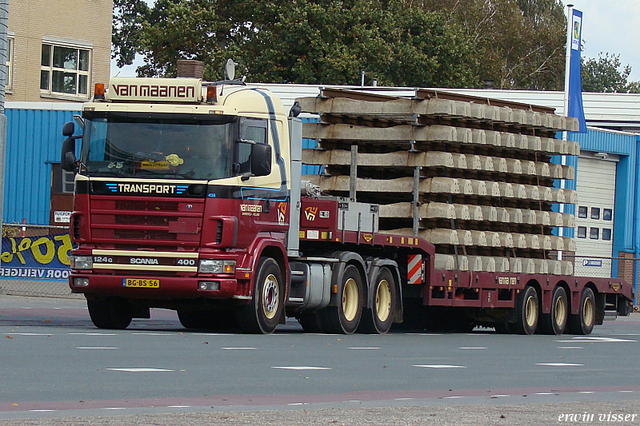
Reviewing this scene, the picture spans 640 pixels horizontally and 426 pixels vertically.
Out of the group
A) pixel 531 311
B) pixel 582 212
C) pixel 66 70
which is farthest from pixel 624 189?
pixel 66 70

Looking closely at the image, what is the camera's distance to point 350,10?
182 feet

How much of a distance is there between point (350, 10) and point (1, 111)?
35158 mm

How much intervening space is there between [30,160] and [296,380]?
28944 mm

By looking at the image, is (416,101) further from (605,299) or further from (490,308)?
(605,299)

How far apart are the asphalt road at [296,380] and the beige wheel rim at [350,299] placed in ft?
2.81

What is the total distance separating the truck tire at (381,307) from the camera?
63.6 feet

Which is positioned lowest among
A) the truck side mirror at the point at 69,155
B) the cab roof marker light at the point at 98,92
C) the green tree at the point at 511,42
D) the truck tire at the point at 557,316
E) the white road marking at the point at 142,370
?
the truck tire at the point at 557,316

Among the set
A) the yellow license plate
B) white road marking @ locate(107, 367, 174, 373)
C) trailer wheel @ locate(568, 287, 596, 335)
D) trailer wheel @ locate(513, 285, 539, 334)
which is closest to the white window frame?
trailer wheel @ locate(568, 287, 596, 335)

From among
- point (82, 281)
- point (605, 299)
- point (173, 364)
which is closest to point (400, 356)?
point (173, 364)

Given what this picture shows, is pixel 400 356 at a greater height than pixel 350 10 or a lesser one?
lesser

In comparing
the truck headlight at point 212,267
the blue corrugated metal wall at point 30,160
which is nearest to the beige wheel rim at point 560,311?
the truck headlight at point 212,267

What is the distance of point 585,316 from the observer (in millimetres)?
24516

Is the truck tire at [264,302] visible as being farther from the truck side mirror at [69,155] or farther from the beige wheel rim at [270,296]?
the truck side mirror at [69,155]

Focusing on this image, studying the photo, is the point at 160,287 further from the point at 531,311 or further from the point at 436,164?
the point at 531,311
